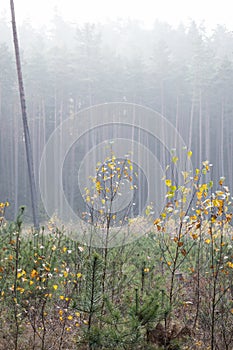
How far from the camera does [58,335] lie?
414cm

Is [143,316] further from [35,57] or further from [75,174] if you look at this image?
[35,57]

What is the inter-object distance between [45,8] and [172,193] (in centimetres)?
4064

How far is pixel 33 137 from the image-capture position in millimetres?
28500

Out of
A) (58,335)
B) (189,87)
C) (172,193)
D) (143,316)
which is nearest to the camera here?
(143,316)

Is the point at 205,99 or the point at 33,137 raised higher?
the point at 205,99

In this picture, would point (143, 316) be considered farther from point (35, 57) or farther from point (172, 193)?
point (35, 57)

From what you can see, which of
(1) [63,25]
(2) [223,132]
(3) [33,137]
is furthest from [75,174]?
(1) [63,25]

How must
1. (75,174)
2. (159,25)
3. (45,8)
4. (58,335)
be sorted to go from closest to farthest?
1. (58,335)
2. (75,174)
3. (45,8)
4. (159,25)

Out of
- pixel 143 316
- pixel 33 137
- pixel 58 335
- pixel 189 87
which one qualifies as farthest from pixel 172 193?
pixel 189 87

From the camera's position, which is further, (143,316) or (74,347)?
(74,347)

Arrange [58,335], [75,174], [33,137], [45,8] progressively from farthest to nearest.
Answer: [45,8] < [33,137] < [75,174] < [58,335]

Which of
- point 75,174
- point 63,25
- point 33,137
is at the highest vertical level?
point 63,25

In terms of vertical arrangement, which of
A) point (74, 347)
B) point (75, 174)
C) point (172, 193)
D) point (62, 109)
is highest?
point (62, 109)

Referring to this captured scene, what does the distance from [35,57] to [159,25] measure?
1813 cm
